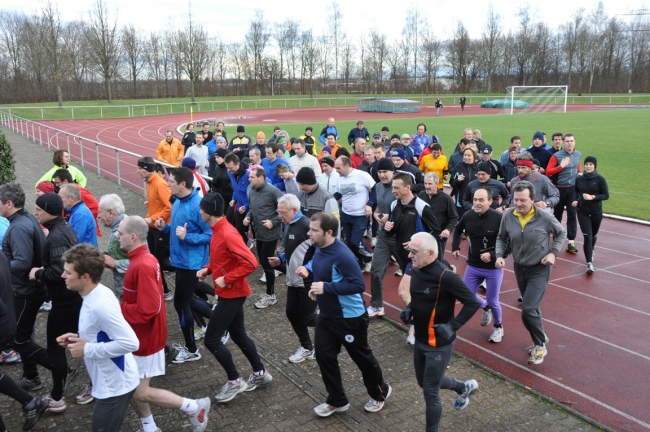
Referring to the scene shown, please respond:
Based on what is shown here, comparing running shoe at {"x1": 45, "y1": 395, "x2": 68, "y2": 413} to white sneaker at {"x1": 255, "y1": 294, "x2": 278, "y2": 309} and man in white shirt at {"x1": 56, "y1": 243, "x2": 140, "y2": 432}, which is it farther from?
white sneaker at {"x1": 255, "y1": 294, "x2": 278, "y2": 309}

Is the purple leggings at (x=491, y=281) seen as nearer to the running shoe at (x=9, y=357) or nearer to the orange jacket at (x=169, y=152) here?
the running shoe at (x=9, y=357)

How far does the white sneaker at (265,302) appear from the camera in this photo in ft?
25.0

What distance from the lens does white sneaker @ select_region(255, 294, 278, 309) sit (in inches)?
300

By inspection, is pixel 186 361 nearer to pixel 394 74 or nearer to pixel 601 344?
pixel 601 344

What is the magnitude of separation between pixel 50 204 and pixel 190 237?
1392 millimetres

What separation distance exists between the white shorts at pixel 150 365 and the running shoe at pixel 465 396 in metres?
2.67

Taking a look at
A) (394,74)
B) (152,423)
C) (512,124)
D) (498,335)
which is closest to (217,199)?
Answer: (152,423)

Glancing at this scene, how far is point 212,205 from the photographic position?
199 inches

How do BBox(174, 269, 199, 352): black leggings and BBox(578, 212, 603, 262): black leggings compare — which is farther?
BBox(578, 212, 603, 262): black leggings

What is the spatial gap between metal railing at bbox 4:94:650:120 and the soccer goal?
59 centimetres

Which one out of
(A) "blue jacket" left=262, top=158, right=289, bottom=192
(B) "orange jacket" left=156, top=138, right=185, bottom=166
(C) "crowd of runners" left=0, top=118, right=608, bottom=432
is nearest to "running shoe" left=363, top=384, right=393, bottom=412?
(C) "crowd of runners" left=0, top=118, right=608, bottom=432

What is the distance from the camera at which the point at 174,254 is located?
5785mm

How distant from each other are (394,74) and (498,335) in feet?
294

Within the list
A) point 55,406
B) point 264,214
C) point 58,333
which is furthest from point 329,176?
point 55,406
